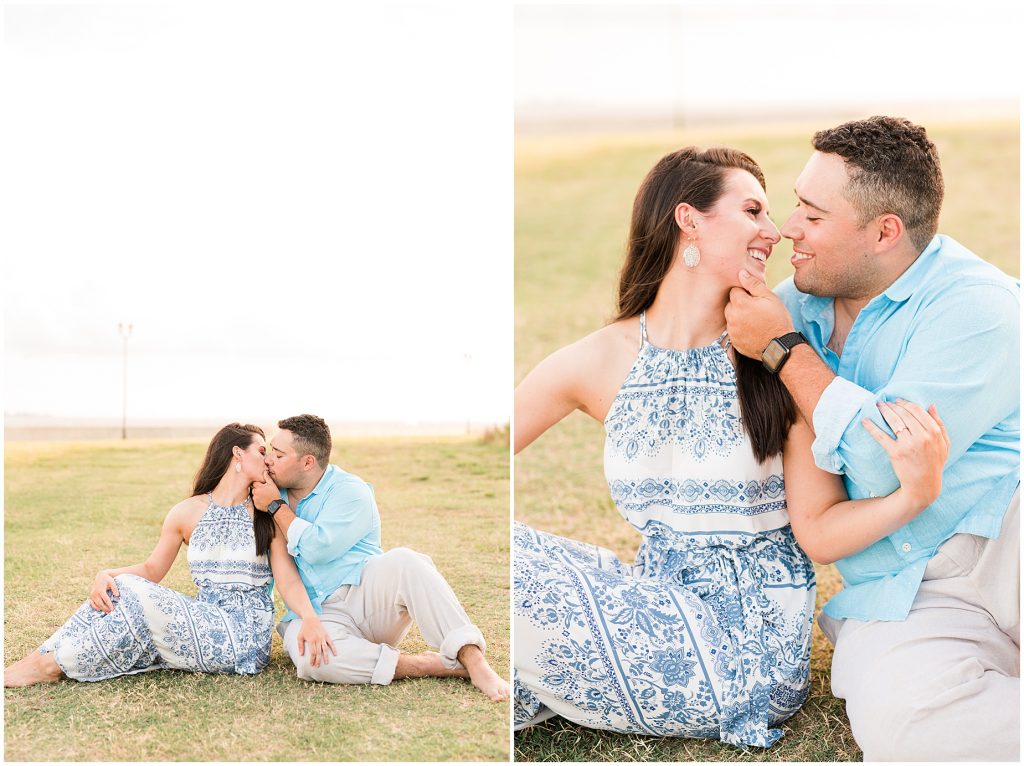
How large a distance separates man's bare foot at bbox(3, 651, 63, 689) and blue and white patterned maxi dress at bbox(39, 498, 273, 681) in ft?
0.10

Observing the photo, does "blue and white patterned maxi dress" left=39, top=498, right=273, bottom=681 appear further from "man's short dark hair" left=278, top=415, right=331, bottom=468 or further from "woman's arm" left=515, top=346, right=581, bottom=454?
"woman's arm" left=515, top=346, right=581, bottom=454

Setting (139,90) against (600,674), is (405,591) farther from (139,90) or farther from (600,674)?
(139,90)

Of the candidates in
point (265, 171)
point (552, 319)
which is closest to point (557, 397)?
point (265, 171)

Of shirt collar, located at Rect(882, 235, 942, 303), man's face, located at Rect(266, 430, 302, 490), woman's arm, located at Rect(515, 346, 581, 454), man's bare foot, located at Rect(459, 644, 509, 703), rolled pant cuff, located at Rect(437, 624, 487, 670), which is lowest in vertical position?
man's bare foot, located at Rect(459, 644, 509, 703)

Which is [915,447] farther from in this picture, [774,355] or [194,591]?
[194,591]

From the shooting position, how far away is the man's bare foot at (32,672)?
8.77 feet

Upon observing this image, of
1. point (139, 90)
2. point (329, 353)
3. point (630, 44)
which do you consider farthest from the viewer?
point (630, 44)

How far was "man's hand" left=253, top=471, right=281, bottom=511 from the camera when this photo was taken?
2.85 m

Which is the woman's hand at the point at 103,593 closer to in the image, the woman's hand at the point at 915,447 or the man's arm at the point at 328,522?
the man's arm at the point at 328,522

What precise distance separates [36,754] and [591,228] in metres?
9.79

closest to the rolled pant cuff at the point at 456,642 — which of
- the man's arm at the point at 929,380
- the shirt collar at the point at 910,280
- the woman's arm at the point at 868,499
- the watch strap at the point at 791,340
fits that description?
the woman's arm at the point at 868,499

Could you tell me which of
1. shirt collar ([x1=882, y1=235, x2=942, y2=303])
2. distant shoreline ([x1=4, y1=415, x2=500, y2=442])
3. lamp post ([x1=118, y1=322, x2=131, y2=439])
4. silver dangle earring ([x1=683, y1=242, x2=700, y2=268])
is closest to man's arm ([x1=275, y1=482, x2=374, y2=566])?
distant shoreline ([x1=4, y1=415, x2=500, y2=442])

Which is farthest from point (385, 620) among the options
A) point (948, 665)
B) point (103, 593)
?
point (948, 665)

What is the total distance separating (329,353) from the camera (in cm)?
340
